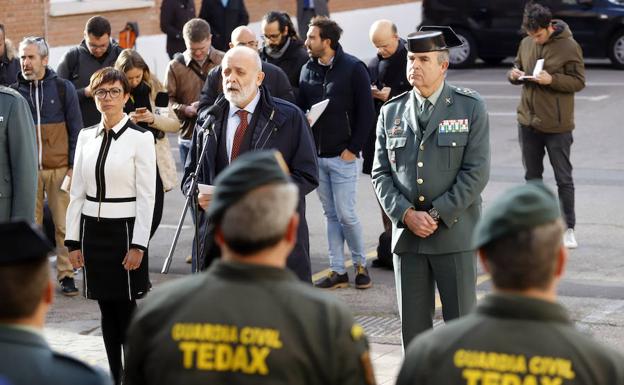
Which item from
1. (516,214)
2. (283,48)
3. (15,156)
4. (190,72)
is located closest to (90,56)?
(190,72)

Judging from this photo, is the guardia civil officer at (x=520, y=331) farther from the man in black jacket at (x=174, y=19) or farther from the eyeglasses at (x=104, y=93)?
the man in black jacket at (x=174, y=19)

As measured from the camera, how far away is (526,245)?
12.4ft

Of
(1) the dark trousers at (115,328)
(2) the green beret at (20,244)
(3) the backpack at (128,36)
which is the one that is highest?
(2) the green beret at (20,244)

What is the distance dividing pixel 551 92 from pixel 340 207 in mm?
2393

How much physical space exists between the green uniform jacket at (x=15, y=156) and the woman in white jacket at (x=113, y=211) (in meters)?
0.32

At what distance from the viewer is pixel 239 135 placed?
766cm

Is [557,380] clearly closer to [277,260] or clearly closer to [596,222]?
[277,260]

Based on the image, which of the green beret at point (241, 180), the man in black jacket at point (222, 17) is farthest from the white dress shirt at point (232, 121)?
the man in black jacket at point (222, 17)

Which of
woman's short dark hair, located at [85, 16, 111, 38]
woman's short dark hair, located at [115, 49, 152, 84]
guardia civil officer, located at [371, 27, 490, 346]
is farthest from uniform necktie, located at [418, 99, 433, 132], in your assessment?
woman's short dark hair, located at [85, 16, 111, 38]

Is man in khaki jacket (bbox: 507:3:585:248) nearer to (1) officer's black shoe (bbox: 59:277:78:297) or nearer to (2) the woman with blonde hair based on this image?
(2) the woman with blonde hair

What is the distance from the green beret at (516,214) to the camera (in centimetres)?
382

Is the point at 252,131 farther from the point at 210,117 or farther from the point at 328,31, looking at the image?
the point at 328,31

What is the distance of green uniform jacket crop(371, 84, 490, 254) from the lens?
7.23 meters

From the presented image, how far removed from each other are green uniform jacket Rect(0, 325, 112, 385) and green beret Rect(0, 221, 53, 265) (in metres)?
0.20
